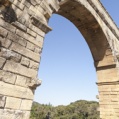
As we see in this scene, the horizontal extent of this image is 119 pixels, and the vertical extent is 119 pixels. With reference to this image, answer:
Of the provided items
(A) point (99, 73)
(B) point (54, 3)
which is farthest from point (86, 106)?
(B) point (54, 3)

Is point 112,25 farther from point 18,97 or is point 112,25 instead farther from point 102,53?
point 18,97

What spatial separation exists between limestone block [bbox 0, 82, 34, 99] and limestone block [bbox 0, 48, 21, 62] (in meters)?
0.54

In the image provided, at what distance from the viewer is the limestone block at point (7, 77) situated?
3118mm

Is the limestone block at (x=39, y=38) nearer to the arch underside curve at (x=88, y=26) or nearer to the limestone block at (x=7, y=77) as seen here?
the limestone block at (x=7, y=77)

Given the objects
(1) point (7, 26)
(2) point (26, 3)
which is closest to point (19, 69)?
(1) point (7, 26)

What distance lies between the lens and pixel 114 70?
8.11m

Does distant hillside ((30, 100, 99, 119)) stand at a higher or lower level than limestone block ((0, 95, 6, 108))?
higher

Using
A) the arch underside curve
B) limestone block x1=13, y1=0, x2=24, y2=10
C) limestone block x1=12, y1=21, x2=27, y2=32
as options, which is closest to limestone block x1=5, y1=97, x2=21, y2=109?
limestone block x1=12, y1=21, x2=27, y2=32

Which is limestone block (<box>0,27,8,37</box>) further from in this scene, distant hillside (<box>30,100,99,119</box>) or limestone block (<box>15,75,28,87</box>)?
distant hillside (<box>30,100,99,119</box>)

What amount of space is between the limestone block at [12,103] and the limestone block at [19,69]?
54 cm

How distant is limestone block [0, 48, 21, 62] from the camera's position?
127 inches

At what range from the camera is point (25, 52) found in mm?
3654

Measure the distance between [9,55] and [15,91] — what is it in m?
0.72

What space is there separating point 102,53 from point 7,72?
6123 mm
